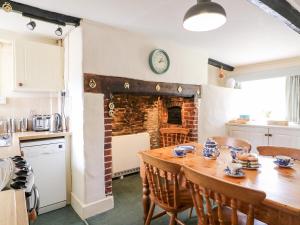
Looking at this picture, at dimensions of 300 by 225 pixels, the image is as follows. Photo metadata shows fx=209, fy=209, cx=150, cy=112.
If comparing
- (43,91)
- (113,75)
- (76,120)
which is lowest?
(76,120)

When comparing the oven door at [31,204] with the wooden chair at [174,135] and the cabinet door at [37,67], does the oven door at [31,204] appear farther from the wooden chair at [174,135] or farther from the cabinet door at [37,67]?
the wooden chair at [174,135]

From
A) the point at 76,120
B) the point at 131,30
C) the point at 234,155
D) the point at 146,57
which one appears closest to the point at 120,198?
the point at 76,120

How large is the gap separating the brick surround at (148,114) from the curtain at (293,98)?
201 cm

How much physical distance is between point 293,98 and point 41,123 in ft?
14.4

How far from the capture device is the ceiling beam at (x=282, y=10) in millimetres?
1853

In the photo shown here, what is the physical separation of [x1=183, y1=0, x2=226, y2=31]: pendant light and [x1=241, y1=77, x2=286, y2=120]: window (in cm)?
359

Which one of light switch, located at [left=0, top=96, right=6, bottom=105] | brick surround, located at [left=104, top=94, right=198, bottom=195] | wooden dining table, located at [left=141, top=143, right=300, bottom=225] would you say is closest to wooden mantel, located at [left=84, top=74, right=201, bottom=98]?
brick surround, located at [left=104, top=94, right=198, bottom=195]

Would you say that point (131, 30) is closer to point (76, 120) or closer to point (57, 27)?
point (57, 27)

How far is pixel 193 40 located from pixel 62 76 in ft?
6.38

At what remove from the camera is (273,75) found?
4.09 meters

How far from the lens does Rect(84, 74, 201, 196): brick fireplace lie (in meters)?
2.54

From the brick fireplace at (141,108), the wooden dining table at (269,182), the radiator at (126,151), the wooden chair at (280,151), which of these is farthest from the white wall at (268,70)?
the wooden dining table at (269,182)

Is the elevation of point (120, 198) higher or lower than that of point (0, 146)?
lower

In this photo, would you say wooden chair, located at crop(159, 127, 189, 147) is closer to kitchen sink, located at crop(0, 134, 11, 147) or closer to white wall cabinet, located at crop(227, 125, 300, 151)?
white wall cabinet, located at crop(227, 125, 300, 151)
